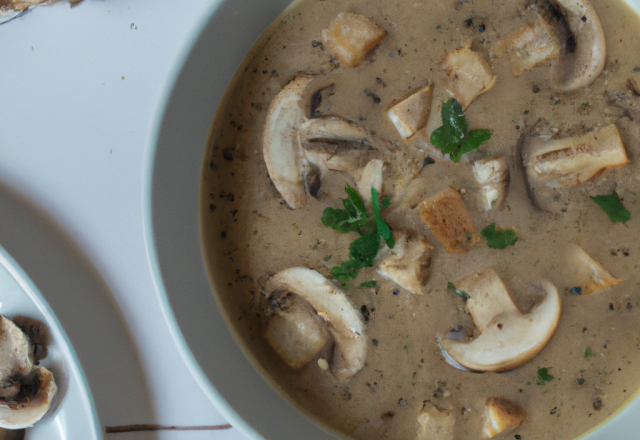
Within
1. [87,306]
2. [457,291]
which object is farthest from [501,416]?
[87,306]

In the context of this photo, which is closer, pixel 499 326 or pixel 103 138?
pixel 499 326

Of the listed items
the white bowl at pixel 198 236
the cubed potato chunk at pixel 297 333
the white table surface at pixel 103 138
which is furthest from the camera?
the white table surface at pixel 103 138

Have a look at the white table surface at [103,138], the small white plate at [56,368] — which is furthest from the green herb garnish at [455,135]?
the small white plate at [56,368]

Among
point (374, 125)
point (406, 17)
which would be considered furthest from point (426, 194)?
point (406, 17)

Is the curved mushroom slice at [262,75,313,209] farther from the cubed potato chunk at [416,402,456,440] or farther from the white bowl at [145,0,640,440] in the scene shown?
the cubed potato chunk at [416,402,456,440]

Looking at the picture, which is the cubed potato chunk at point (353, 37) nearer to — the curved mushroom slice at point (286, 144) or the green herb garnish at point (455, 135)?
the curved mushroom slice at point (286, 144)

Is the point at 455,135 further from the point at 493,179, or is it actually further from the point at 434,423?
the point at 434,423

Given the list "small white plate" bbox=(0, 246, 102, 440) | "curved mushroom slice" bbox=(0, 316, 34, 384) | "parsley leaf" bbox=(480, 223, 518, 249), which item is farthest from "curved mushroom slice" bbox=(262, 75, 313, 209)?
"curved mushroom slice" bbox=(0, 316, 34, 384)
